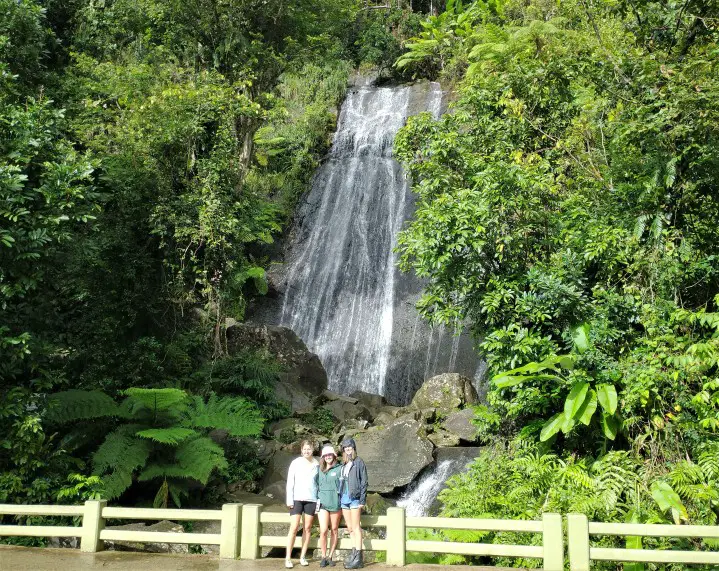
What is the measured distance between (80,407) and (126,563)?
3.57 m

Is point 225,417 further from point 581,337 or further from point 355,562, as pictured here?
point 581,337

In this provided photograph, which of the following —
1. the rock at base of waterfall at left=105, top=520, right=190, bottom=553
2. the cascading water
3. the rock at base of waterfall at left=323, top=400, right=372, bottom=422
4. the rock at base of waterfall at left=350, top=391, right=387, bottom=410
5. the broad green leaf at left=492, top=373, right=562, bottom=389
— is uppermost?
the cascading water

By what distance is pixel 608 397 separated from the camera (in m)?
8.17

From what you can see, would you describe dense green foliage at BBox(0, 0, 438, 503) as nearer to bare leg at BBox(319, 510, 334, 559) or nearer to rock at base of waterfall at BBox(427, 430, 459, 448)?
rock at base of waterfall at BBox(427, 430, 459, 448)

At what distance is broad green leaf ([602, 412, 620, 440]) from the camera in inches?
329

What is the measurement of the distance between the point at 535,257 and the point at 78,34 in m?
16.9

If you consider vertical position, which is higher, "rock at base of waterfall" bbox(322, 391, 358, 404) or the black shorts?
"rock at base of waterfall" bbox(322, 391, 358, 404)

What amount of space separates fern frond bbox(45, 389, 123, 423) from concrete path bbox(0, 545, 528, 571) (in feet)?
7.74

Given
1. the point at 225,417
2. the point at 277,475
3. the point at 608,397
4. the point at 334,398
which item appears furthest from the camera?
the point at 334,398

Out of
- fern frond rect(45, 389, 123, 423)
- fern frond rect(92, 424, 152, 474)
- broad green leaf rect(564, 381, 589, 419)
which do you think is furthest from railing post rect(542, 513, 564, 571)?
fern frond rect(45, 389, 123, 423)

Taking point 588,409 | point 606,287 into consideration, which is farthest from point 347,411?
point 588,409

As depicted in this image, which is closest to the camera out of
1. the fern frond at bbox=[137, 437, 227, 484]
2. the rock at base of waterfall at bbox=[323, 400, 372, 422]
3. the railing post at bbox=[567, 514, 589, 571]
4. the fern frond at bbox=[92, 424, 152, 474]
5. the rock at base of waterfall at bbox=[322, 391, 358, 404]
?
the railing post at bbox=[567, 514, 589, 571]

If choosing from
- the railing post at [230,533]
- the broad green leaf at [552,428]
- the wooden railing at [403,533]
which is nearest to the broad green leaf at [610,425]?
the broad green leaf at [552,428]

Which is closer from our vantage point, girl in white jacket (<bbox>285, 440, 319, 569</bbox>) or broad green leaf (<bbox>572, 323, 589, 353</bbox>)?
girl in white jacket (<bbox>285, 440, 319, 569</bbox>)
